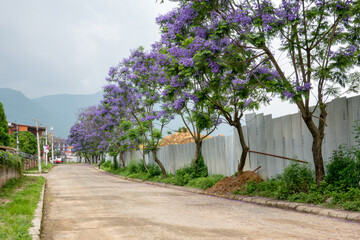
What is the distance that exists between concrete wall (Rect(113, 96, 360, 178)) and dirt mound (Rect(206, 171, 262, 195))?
45 cm

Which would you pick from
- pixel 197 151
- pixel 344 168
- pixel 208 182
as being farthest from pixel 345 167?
pixel 197 151

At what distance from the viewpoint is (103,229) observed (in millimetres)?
7133

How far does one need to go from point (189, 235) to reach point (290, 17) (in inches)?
247

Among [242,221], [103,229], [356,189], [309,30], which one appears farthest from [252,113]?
[103,229]

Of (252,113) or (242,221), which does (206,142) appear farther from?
(242,221)

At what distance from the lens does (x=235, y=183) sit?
44.9 feet

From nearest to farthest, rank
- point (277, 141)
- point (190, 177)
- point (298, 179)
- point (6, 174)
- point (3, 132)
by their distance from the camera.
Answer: point (298, 179) < point (277, 141) < point (6, 174) < point (190, 177) < point (3, 132)

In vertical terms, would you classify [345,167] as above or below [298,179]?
above

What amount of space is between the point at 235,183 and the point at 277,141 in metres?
2.23

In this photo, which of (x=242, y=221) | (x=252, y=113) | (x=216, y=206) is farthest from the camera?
(x=252, y=113)

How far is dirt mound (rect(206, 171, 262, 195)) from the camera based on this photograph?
43.8 feet

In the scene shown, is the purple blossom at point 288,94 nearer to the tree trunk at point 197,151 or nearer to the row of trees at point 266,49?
the row of trees at point 266,49

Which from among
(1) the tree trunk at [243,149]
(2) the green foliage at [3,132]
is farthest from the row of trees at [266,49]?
(2) the green foliage at [3,132]

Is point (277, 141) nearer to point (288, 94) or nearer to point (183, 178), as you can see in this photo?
point (288, 94)
